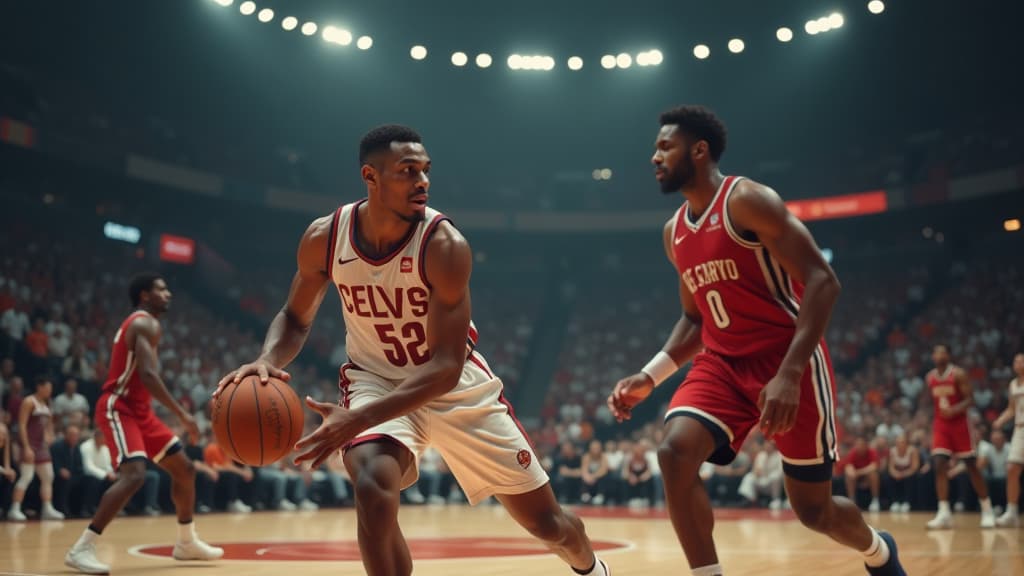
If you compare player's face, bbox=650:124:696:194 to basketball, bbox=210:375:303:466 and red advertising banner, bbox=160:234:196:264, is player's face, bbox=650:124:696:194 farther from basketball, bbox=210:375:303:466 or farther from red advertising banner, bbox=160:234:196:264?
red advertising banner, bbox=160:234:196:264

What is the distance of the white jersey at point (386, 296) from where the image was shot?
3.77 m

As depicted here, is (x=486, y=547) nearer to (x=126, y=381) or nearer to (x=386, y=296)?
(x=126, y=381)

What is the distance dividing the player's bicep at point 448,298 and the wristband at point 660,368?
3.51 ft

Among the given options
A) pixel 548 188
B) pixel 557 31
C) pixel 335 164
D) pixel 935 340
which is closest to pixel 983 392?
pixel 935 340

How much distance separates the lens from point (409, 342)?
3857mm

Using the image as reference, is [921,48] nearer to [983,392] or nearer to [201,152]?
[983,392]

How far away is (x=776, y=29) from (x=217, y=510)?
1485cm

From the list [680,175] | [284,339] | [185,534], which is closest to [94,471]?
[185,534]

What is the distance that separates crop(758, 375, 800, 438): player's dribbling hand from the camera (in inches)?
137

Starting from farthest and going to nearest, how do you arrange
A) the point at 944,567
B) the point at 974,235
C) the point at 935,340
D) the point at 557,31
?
the point at 974,235
the point at 557,31
the point at 935,340
the point at 944,567

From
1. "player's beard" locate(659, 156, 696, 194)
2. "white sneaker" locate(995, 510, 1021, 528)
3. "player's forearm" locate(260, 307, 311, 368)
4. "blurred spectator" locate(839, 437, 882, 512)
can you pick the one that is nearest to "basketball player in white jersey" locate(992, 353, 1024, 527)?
"white sneaker" locate(995, 510, 1021, 528)

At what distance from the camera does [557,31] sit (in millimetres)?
22594

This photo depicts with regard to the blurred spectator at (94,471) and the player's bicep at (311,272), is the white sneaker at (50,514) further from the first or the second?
the player's bicep at (311,272)

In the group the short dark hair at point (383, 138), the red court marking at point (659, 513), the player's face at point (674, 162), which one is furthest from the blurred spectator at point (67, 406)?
the player's face at point (674, 162)
